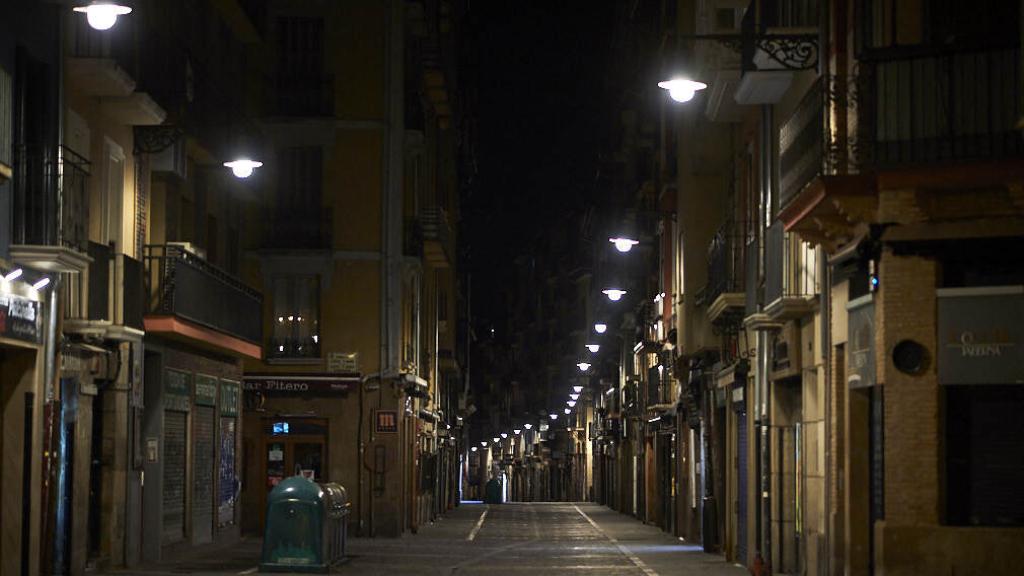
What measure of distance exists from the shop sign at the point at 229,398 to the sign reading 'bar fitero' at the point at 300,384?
4.47 m

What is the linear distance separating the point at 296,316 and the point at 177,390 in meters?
12.0

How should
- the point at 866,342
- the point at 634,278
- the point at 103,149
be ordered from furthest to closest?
the point at 634,278
the point at 103,149
the point at 866,342

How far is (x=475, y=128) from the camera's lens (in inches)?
3406

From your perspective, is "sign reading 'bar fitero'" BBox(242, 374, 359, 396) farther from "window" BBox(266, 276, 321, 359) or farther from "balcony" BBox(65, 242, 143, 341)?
"balcony" BBox(65, 242, 143, 341)

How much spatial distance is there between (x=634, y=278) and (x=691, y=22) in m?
20.5

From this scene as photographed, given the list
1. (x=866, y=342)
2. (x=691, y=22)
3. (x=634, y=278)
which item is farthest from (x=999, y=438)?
(x=634, y=278)

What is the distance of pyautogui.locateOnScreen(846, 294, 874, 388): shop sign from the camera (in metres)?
19.7

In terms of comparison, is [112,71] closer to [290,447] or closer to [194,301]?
[194,301]

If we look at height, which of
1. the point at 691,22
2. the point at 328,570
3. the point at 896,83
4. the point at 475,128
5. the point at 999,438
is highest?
the point at 475,128

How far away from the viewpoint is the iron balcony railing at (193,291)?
93.6ft

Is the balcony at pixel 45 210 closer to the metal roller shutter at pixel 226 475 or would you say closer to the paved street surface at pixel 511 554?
the paved street surface at pixel 511 554

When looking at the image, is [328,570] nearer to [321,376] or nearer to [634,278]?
[321,376]

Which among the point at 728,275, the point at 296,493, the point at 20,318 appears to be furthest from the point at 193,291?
the point at 728,275

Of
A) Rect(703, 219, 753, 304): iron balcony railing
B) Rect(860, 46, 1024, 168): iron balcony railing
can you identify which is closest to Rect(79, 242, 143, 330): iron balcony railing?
Rect(703, 219, 753, 304): iron balcony railing
